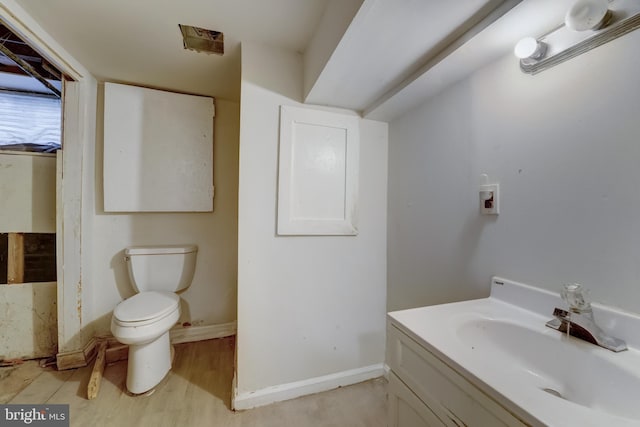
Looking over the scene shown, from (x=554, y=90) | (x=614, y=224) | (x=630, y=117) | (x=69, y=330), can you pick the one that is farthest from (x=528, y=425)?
(x=69, y=330)

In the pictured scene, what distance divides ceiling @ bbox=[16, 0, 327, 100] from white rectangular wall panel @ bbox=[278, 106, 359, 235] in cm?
41

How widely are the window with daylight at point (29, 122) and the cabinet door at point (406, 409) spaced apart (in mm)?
2555

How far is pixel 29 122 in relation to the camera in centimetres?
166

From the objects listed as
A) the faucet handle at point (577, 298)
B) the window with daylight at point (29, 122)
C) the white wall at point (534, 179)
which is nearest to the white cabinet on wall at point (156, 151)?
the window with daylight at point (29, 122)

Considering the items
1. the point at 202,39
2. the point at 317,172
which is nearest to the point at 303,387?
the point at 317,172

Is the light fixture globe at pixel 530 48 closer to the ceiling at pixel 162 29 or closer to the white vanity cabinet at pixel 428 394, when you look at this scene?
the ceiling at pixel 162 29

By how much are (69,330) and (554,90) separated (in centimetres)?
289

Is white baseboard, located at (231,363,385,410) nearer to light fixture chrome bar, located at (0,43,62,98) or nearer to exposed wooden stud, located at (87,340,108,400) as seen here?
exposed wooden stud, located at (87,340,108,400)

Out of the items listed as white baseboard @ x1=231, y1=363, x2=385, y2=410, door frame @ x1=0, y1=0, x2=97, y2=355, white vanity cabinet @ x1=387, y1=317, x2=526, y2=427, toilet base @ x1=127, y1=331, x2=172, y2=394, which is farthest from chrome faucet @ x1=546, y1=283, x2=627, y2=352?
door frame @ x1=0, y1=0, x2=97, y2=355

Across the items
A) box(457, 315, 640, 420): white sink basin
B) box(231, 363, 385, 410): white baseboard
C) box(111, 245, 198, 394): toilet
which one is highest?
box(457, 315, 640, 420): white sink basin

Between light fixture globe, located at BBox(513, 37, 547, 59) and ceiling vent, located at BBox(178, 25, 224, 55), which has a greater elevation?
ceiling vent, located at BBox(178, 25, 224, 55)

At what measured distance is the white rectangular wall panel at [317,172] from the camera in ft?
4.43

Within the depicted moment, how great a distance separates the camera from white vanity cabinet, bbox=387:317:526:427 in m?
0.49

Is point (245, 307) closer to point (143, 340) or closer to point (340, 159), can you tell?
point (143, 340)
